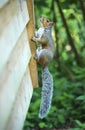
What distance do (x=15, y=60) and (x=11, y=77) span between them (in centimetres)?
18

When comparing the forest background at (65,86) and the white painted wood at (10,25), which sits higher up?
the white painted wood at (10,25)

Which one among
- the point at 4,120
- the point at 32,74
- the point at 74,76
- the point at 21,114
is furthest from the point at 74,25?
the point at 4,120

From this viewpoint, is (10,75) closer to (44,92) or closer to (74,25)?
(44,92)

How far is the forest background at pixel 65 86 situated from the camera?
15.5 feet

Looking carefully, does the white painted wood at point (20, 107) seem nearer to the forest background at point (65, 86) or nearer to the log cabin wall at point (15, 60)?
the log cabin wall at point (15, 60)

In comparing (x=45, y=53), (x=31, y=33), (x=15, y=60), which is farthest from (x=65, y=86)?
(x=15, y=60)

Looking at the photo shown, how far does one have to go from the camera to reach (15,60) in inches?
71.5

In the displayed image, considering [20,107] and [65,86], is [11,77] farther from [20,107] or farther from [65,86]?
[65,86]

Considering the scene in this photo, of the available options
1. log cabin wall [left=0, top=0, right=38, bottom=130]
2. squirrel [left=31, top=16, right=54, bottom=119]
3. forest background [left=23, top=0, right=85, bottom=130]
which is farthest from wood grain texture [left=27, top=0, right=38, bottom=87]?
forest background [left=23, top=0, right=85, bottom=130]

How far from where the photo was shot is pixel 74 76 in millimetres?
5852

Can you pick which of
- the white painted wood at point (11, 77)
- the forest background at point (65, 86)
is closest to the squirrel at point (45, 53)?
the white painted wood at point (11, 77)

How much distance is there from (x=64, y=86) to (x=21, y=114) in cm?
347

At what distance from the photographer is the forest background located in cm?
472

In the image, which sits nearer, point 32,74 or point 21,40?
point 21,40
